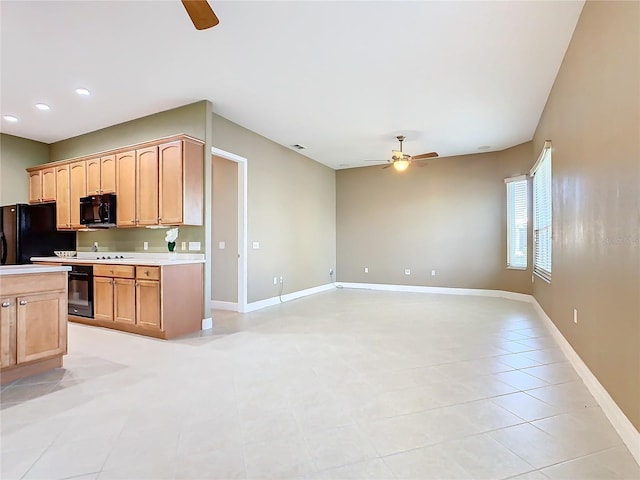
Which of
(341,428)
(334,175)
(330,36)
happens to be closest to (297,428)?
(341,428)

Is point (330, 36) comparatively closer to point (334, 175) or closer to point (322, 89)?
point (322, 89)

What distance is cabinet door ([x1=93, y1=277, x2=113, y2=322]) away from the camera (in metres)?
4.30

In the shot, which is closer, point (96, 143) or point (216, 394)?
point (216, 394)

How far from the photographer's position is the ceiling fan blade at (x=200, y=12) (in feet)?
6.17

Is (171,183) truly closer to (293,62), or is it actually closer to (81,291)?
(81,291)

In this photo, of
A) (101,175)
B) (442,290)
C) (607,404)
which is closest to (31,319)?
(101,175)

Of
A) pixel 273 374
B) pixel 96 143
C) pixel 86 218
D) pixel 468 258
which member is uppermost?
pixel 96 143

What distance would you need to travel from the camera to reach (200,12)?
76.6 inches

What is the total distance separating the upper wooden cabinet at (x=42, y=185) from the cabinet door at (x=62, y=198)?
0.13 meters

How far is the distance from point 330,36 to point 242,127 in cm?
272

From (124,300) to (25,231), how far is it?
265 cm

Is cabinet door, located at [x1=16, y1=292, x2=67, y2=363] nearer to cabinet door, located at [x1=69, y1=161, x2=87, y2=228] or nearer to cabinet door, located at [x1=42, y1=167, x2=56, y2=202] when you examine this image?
cabinet door, located at [x1=69, y1=161, x2=87, y2=228]

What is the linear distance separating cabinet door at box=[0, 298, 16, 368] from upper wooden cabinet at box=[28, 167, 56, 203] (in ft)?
12.1

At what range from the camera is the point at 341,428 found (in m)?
2.02
